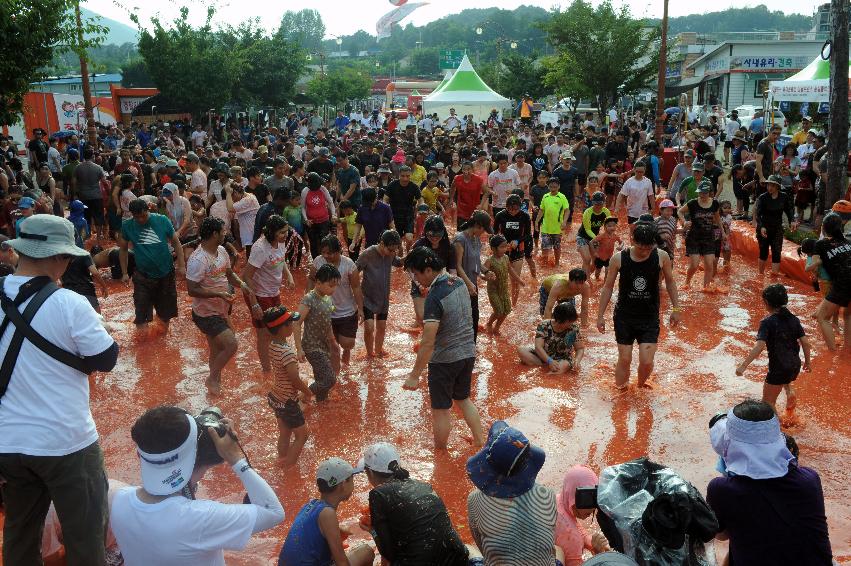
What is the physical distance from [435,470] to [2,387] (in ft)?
10.9

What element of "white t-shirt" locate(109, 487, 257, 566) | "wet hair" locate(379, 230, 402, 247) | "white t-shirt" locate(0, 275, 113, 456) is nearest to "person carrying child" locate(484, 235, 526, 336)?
"wet hair" locate(379, 230, 402, 247)

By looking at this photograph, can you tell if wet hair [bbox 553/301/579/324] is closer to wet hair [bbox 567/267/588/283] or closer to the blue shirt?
wet hair [bbox 567/267/588/283]

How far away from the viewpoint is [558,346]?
26.0 feet

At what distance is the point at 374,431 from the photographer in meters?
6.65

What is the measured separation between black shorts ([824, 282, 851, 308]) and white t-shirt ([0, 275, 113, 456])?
7450 mm

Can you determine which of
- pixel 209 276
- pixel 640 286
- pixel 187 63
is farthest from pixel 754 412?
pixel 187 63

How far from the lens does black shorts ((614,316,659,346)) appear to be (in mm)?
7113

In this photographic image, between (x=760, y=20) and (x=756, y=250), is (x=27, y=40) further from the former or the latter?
(x=760, y=20)

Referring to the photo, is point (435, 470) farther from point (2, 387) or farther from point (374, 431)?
point (2, 387)

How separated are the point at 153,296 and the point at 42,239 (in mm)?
5410

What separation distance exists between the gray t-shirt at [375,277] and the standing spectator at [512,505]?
463 cm

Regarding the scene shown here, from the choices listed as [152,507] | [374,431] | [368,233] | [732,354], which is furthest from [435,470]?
[368,233]

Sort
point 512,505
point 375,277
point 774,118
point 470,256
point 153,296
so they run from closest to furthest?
point 512,505, point 375,277, point 470,256, point 153,296, point 774,118

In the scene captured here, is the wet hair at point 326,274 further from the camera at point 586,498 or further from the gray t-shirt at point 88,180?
the gray t-shirt at point 88,180
